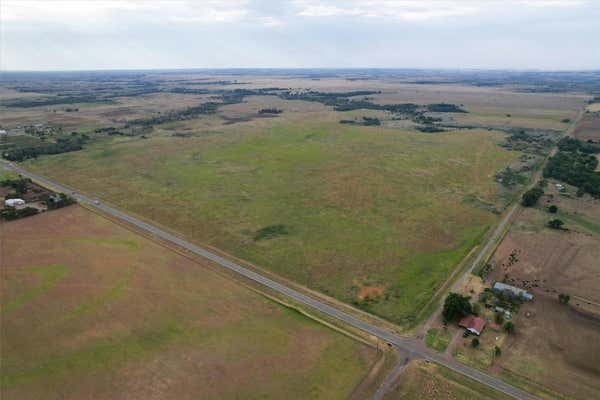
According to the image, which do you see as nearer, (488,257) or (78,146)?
(488,257)

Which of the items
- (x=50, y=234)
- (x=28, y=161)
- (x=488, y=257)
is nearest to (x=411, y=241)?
(x=488, y=257)

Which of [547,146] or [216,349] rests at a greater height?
[547,146]

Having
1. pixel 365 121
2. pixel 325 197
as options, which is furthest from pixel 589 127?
pixel 325 197

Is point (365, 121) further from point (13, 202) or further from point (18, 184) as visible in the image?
point (13, 202)

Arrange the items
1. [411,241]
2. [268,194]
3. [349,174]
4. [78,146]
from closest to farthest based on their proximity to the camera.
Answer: [411,241] < [268,194] < [349,174] < [78,146]

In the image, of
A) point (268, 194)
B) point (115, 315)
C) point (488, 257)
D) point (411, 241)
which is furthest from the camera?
point (268, 194)

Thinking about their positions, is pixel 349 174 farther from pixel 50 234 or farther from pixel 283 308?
pixel 50 234

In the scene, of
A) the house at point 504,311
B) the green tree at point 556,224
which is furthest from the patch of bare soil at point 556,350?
the green tree at point 556,224
